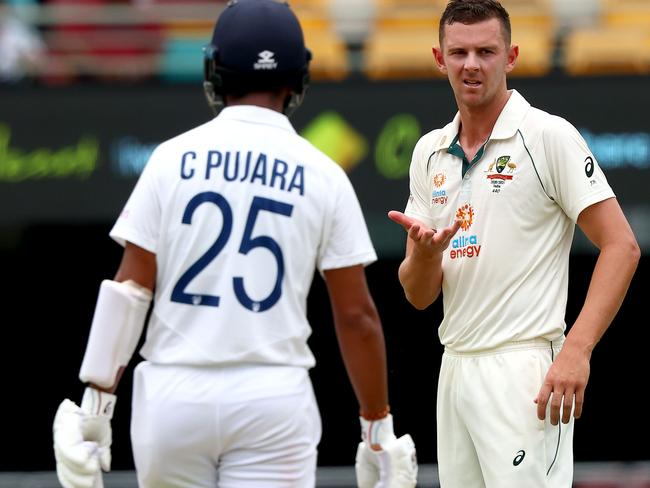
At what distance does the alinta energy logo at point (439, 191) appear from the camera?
407 cm

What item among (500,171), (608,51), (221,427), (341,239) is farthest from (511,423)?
(608,51)

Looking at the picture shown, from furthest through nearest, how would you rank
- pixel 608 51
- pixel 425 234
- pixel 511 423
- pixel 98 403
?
pixel 608 51 < pixel 511 423 < pixel 425 234 < pixel 98 403

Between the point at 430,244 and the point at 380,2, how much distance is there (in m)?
6.19

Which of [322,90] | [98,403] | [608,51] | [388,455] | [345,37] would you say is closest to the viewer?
[98,403]

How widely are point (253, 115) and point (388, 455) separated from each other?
3.19ft

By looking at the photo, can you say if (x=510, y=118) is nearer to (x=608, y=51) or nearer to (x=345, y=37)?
(x=608, y=51)

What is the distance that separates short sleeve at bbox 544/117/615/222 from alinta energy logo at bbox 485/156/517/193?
0.12 meters

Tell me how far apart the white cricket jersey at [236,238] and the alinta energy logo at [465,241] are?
2.17ft

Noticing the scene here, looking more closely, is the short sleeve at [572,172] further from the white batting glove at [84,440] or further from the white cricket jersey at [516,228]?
the white batting glove at [84,440]

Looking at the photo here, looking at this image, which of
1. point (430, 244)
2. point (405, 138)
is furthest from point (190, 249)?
point (405, 138)

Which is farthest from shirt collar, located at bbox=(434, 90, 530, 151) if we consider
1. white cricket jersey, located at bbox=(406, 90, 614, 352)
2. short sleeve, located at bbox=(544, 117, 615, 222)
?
short sleeve, located at bbox=(544, 117, 615, 222)

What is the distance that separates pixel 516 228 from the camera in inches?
154

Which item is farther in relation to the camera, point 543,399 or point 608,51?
point 608,51

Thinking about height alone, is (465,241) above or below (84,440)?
above
